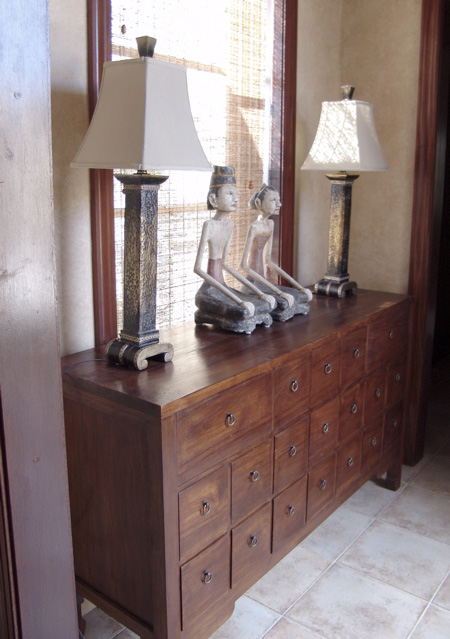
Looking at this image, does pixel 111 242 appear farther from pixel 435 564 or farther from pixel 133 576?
pixel 435 564

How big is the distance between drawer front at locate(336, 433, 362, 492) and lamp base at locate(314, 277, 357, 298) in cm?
61

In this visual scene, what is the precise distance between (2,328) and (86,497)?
0.93m

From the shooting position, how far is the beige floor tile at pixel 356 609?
199cm

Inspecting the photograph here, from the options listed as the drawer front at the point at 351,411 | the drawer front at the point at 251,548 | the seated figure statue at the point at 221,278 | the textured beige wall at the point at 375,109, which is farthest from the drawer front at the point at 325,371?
the textured beige wall at the point at 375,109

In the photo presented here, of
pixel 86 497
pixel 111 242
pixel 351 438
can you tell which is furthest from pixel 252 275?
pixel 86 497

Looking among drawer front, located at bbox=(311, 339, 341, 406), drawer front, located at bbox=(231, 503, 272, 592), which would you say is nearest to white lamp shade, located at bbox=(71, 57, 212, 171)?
drawer front, located at bbox=(311, 339, 341, 406)

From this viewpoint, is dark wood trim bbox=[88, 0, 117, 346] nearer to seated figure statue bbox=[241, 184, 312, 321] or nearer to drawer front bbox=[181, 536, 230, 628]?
seated figure statue bbox=[241, 184, 312, 321]

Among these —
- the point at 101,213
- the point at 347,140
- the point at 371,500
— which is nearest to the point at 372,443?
the point at 371,500

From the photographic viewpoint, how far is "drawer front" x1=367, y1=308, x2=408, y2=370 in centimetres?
242

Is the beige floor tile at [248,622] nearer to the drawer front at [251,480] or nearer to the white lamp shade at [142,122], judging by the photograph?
the drawer front at [251,480]

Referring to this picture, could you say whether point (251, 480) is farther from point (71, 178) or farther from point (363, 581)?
point (71, 178)

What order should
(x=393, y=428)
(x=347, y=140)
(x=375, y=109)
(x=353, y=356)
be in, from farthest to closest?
(x=375, y=109) < (x=393, y=428) < (x=347, y=140) < (x=353, y=356)

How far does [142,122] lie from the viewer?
1.47m

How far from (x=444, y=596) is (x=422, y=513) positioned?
1.80 ft
